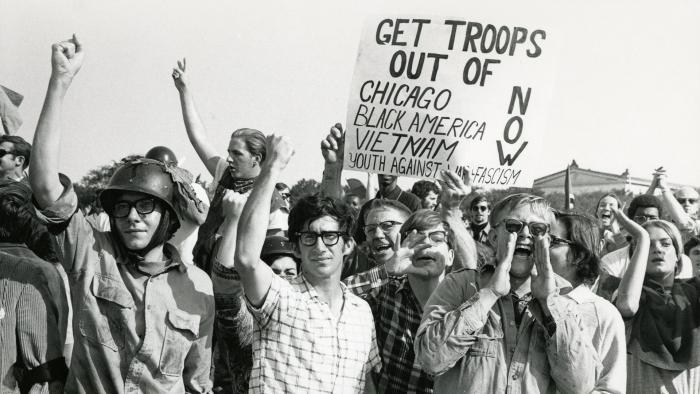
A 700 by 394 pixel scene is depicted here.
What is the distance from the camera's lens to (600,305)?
4.80 meters

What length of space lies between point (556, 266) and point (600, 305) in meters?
0.37

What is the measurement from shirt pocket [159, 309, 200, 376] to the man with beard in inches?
43.0

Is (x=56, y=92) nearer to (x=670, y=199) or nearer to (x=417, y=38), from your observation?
(x=417, y=38)

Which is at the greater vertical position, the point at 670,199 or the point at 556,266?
the point at 670,199

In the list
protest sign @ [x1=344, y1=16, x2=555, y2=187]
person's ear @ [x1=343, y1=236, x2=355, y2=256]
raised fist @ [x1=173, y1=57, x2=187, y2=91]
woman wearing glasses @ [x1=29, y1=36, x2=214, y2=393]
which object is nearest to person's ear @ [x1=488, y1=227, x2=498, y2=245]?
person's ear @ [x1=343, y1=236, x2=355, y2=256]

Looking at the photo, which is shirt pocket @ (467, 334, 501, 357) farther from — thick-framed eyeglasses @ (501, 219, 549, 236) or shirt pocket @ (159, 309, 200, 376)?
shirt pocket @ (159, 309, 200, 376)

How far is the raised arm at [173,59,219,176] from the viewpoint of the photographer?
727cm

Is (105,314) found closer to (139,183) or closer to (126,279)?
(126,279)

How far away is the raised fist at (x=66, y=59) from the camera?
436cm

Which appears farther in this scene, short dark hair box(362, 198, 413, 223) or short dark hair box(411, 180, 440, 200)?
short dark hair box(411, 180, 440, 200)

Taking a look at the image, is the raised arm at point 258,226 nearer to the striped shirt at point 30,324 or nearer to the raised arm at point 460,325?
the raised arm at point 460,325

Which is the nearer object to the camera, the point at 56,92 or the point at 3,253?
the point at 56,92

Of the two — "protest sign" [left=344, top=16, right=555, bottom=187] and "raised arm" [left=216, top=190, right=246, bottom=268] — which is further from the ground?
"protest sign" [left=344, top=16, right=555, bottom=187]

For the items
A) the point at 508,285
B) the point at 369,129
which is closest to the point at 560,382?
the point at 508,285
